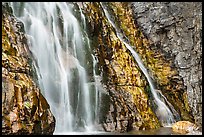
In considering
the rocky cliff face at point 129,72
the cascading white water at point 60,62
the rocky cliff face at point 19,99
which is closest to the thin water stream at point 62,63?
the cascading white water at point 60,62

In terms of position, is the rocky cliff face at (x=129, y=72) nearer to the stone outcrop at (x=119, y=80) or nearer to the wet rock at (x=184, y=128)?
the stone outcrop at (x=119, y=80)

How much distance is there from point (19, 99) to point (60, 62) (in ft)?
12.3

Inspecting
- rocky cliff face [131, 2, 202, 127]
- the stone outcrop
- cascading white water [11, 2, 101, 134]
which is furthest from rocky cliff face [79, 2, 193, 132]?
cascading white water [11, 2, 101, 134]

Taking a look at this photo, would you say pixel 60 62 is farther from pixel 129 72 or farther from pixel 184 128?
pixel 184 128

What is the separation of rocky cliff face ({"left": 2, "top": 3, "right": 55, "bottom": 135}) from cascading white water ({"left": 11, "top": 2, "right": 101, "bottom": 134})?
149 centimetres

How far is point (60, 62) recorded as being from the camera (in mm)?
10188

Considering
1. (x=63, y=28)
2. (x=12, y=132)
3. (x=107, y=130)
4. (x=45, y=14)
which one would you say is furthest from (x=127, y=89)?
(x=12, y=132)

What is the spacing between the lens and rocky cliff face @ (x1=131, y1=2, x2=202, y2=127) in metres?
15.0

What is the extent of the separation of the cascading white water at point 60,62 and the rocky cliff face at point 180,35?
21.0 ft

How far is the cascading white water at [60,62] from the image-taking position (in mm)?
9273

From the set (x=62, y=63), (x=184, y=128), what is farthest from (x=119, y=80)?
(x=184, y=128)

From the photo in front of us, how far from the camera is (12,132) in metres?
6.11

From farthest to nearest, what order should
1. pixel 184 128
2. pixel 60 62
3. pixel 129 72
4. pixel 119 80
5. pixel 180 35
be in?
pixel 180 35 → pixel 129 72 → pixel 119 80 → pixel 60 62 → pixel 184 128

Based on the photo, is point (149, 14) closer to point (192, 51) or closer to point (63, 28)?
point (192, 51)
